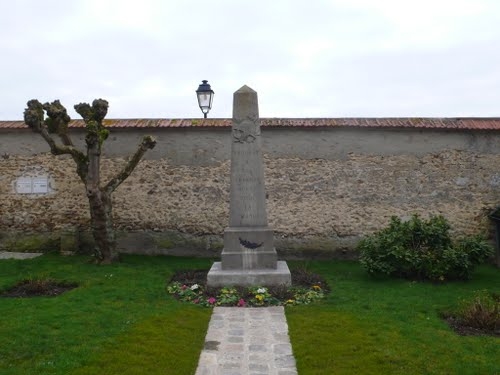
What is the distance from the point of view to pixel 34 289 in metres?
7.58

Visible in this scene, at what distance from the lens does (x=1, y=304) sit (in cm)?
674

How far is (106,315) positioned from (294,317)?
2445mm

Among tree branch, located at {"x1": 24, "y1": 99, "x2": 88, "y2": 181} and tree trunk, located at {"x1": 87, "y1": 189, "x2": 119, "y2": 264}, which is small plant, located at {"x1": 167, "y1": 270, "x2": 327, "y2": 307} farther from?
tree branch, located at {"x1": 24, "y1": 99, "x2": 88, "y2": 181}

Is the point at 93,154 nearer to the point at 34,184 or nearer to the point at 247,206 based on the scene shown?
the point at 34,184

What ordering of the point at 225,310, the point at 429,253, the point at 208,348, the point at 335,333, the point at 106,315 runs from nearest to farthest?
the point at 208,348
the point at 335,333
the point at 106,315
the point at 225,310
the point at 429,253

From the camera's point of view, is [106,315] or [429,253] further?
[429,253]

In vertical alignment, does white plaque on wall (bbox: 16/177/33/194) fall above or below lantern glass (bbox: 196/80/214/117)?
below

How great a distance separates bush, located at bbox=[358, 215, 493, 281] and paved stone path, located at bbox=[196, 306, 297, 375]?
2.82 m

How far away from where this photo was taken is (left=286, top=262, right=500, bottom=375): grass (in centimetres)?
459

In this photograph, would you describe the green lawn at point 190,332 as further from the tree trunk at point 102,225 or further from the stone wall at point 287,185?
the stone wall at point 287,185

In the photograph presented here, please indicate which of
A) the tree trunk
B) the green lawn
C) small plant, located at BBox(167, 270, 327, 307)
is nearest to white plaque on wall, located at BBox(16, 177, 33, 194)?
the tree trunk

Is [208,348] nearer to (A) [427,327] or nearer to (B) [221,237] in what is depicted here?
(A) [427,327]

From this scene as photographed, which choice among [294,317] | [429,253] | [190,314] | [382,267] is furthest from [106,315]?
[429,253]

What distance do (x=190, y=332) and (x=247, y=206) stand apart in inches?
121
